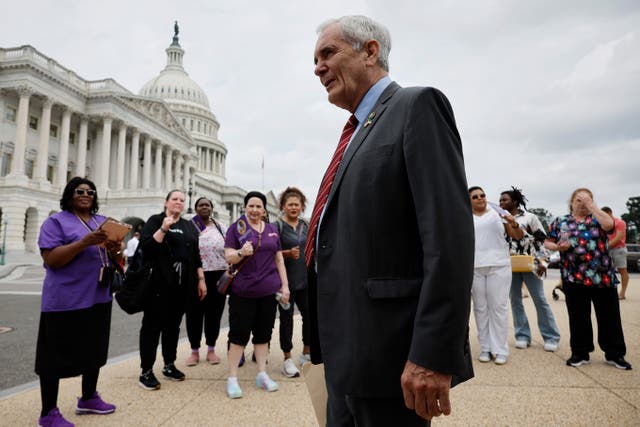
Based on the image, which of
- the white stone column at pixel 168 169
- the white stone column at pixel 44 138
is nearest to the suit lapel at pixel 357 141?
the white stone column at pixel 44 138

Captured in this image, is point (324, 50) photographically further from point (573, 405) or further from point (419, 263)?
point (573, 405)

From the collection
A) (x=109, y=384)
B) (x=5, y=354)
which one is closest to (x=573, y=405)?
(x=109, y=384)

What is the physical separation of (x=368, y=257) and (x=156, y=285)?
382cm

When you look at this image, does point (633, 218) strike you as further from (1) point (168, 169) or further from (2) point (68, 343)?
(2) point (68, 343)

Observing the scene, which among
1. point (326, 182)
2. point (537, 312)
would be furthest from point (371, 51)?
point (537, 312)

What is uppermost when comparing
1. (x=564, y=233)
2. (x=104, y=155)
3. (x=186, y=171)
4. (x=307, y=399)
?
(x=186, y=171)

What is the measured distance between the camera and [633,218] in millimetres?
69875

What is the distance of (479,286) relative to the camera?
220 inches

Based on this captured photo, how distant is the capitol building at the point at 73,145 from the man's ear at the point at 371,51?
129ft

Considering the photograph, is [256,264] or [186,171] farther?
[186,171]

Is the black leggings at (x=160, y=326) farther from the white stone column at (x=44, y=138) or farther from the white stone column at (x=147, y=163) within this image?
the white stone column at (x=147, y=163)

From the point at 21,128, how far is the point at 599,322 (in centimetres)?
4713

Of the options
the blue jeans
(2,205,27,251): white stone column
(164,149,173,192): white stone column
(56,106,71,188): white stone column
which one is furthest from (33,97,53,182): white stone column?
the blue jeans

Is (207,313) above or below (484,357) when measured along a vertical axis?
above
